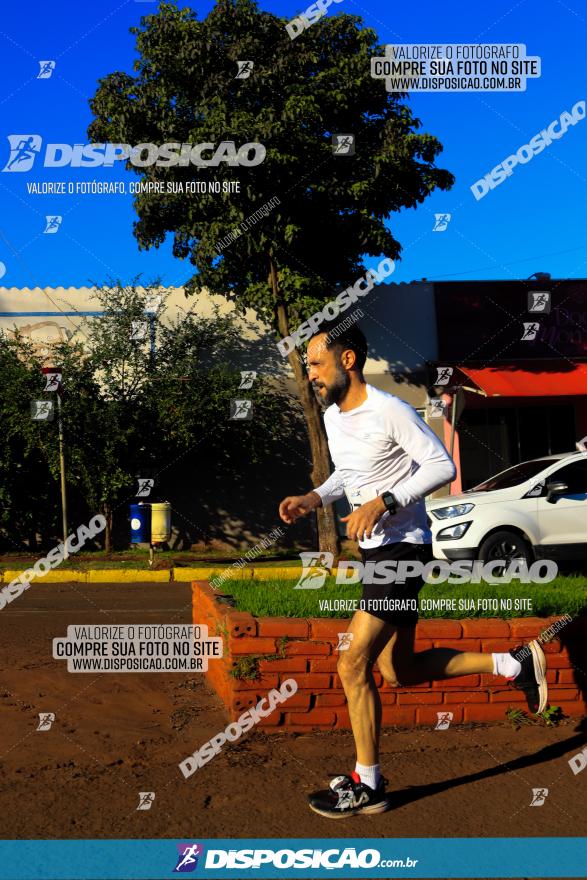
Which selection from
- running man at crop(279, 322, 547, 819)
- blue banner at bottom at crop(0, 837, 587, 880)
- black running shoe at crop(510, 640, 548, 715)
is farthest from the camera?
black running shoe at crop(510, 640, 548, 715)

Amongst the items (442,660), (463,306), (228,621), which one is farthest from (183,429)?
(442,660)

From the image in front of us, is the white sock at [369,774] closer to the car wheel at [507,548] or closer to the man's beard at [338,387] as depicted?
the man's beard at [338,387]

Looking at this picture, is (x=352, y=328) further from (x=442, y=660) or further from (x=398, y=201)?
(x=398, y=201)

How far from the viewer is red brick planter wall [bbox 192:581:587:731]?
16.2 feet

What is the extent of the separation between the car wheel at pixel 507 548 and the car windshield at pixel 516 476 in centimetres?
79

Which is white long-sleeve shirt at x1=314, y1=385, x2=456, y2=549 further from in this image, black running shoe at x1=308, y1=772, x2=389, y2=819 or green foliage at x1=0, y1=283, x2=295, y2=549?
green foliage at x1=0, y1=283, x2=295, y2=549

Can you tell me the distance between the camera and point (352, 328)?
4141mm

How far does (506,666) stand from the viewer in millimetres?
4289

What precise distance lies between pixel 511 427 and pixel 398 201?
6.20 metres

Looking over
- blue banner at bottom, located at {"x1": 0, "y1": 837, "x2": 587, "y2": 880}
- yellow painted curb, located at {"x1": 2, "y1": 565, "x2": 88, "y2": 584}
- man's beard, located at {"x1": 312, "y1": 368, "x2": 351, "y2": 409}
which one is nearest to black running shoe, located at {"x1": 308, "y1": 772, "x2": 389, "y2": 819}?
blue banner at bottom, located at {"x1": 0, "y1": 837, "x2": 587, "y2": 880}

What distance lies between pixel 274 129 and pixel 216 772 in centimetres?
1235

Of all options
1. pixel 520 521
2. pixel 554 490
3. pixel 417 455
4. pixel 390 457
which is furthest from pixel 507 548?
pixel 417 455

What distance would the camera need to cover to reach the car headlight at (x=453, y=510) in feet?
39.7

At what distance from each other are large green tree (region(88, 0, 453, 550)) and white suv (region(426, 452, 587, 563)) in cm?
464
